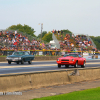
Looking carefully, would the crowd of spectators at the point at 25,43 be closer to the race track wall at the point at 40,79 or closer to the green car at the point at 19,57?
the green car at the point at 19,57

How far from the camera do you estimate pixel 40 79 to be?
12.2 m

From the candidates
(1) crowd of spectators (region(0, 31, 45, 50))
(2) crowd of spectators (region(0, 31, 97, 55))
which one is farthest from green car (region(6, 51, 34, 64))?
(1) crowd of spectators (region(0, 31, 45, 50))

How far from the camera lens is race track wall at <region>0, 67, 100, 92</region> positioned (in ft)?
33.9

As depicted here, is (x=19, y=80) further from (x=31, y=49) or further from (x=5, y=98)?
(x=31, y=49)

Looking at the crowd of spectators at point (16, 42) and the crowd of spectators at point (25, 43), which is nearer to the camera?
the crowd of spectators at point (16, 42)

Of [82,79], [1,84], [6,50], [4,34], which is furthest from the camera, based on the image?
[4,34]

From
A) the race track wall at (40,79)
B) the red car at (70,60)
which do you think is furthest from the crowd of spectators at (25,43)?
the race track wall at (40,79)

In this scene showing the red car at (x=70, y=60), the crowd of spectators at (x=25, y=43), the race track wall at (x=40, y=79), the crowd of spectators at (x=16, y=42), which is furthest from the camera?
the crowd of spectators at (x=25, y=43)

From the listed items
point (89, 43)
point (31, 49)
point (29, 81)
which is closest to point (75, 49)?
point (89, 43)

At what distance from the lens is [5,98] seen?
868 cm

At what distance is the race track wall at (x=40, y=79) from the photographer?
10.3 meters

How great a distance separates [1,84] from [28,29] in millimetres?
150459

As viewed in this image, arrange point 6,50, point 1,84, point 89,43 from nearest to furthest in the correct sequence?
point 1,84 → point 6,50 → point 89,43

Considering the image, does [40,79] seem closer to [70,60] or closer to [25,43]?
[70,60]
